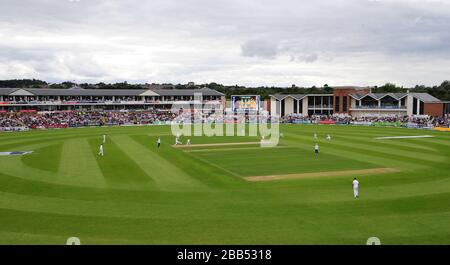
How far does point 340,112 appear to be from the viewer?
10438cm

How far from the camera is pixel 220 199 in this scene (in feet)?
76.1

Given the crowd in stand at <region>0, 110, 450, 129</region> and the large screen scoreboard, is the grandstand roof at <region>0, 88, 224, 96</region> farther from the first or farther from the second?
the large screen scoreboard

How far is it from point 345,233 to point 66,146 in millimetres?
41993

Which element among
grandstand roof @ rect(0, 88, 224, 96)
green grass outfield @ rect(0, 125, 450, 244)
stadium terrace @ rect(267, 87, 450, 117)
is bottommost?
green grass outfield @ rect(0, 125, 450, 244)

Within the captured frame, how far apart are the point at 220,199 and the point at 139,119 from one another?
278ft

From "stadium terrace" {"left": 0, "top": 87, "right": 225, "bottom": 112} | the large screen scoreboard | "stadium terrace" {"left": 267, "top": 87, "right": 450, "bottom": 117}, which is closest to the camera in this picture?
the large screen scoreboard

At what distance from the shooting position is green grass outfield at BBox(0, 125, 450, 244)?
17.0 metres

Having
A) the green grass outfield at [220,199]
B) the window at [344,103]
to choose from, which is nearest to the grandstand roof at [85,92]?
the window at [344,103]

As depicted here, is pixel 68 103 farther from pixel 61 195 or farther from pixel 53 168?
pixel 61 195

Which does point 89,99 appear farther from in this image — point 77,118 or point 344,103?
point 344,103

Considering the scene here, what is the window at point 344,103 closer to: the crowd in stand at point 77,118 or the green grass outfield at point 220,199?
the crowd in stand at point 77,118

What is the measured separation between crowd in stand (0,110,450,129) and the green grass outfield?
48567 millimetres

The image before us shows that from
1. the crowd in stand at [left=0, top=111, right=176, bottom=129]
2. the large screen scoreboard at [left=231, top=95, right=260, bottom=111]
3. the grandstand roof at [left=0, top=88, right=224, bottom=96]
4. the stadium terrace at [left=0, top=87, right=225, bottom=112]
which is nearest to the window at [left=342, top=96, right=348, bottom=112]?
the stadium terrace at [left=0, top=87, right=225, bottom=112]
